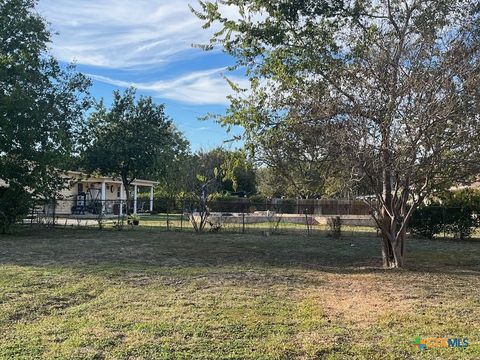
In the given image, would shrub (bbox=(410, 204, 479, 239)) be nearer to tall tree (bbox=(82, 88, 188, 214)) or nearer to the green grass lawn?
the green grass lawn

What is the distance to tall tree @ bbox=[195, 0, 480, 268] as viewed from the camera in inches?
311

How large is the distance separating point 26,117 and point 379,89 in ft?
44.6

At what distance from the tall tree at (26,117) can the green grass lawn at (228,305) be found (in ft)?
21.3

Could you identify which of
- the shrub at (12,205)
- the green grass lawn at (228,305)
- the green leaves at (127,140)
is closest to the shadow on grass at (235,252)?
the green grass lawn at (228,305)

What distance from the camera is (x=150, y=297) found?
6664 millimetres

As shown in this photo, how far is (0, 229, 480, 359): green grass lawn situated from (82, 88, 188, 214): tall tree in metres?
14.2

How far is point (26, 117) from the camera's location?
17.2 m

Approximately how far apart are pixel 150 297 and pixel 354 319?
2868mm

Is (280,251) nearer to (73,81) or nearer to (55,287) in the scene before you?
(55,287)

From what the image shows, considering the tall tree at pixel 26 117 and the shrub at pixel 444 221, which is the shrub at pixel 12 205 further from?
the shrub at pixel 444 221

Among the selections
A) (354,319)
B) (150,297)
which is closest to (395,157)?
(354,319)

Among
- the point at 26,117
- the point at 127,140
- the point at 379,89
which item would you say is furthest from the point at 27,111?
the point at 379,89

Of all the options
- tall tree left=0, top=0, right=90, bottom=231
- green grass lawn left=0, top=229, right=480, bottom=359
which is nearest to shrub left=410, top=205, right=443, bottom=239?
green grass lawn left=0, top=229, right=480, bottom=359

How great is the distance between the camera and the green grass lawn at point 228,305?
448cm
